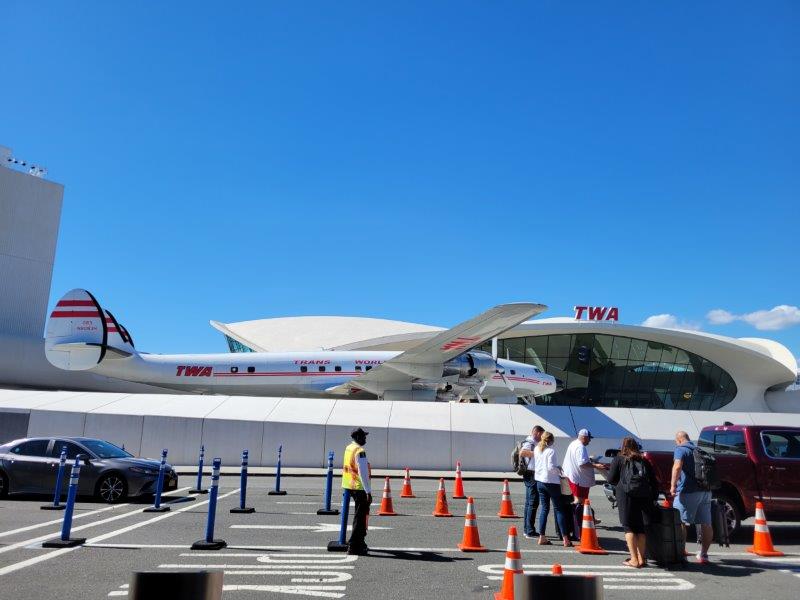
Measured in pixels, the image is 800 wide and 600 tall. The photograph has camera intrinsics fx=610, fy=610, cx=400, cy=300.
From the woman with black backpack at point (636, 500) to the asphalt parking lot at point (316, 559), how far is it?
0.31 metres

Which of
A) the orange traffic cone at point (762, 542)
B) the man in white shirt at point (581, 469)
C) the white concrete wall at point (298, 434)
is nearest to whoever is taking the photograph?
the orange traffic cone at point (762, 542)

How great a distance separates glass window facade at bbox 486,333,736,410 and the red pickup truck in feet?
150

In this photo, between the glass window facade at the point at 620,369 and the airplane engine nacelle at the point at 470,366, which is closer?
the airplane engine nacelle at the point at 470,366

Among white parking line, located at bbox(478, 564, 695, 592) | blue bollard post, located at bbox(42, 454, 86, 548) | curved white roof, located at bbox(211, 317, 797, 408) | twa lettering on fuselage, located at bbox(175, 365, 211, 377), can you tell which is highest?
curved white roof, located at bbox(211, 317, 797, 408)

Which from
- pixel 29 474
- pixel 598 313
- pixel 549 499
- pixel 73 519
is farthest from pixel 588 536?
pixel 598 313

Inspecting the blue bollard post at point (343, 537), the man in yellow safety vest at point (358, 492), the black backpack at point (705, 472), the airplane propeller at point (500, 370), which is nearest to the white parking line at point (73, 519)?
the blue bollard post at point (343, 537)

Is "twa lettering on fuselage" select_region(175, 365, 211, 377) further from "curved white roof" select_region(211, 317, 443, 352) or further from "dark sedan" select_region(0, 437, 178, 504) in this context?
"curved white roof" select_region(211, 317, 443, 352)

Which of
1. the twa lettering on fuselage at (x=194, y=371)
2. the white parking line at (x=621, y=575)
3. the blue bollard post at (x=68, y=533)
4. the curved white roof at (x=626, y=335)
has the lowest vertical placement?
the white parking line at (x=621, y=575)

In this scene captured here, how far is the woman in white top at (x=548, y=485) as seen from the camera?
1017 centimetres

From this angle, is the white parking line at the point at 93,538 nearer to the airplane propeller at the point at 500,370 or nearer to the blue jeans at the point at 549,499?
the blue jeans at the point at 549,499

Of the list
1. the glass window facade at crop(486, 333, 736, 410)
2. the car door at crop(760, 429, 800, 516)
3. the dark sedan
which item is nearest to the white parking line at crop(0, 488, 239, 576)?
the dark sedan

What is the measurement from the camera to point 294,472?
2209 cm

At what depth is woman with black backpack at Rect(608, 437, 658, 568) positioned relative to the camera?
8719 millimetres

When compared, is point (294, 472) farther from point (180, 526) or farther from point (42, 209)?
point (42, 209)
